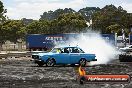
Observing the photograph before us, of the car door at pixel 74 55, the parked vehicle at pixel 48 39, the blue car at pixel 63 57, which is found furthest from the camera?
the parked vehicle at pixel 48 39

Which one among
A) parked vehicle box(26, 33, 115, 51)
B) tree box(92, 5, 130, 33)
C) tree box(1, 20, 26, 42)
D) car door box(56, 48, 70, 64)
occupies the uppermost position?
tree box(92, 5, 130, 33)

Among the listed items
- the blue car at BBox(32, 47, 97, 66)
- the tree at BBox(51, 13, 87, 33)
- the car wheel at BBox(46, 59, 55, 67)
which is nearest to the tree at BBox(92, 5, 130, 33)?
the tree at BBox(51, 13, 87, 33)

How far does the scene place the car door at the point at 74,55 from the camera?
89.5 feet

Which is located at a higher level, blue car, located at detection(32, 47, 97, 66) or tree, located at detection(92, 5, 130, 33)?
tree, located at detection(92, 5, 130, 33)

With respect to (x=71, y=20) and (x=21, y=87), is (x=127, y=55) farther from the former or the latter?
(x=71, y=20)

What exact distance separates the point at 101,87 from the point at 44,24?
96262 mm

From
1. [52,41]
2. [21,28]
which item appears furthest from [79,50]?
[21,28]

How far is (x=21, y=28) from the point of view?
10319cm

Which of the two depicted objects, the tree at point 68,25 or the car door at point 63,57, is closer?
the car door at point 63,57

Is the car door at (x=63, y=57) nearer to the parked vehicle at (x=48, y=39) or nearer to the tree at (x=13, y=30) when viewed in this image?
the parked vehicle at (x=48, y=39)

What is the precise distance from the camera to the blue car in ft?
88.1

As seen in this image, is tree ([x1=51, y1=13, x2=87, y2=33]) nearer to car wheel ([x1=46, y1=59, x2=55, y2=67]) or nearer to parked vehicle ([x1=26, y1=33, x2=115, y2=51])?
parked vehicle ([x1=26, y1=33, x2=115, y2=51])

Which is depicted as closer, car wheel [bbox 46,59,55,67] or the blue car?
the blue car

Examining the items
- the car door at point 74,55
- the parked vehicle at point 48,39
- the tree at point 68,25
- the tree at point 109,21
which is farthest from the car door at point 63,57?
the tree at point 109,21
